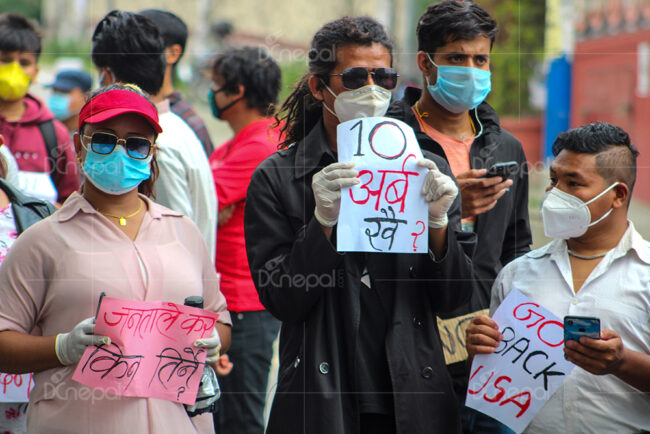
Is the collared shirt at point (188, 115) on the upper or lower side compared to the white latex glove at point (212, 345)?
upper

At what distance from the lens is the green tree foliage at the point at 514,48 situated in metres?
13.9

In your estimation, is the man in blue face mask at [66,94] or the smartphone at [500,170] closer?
the smartphone at [500,170]

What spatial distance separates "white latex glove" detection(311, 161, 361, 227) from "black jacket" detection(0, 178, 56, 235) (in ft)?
3.94

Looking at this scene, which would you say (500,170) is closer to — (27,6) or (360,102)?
(360,102)

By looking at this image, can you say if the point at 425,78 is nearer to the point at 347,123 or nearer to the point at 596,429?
the point at 347,123

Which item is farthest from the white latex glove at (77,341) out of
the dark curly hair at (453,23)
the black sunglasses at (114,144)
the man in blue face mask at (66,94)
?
the man in blue face mask at (66,94)

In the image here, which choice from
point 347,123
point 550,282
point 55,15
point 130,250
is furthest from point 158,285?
point 55,15

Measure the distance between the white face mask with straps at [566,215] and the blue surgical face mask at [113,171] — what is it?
151cm

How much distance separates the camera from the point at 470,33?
3391 millimetres

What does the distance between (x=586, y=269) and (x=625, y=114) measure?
9428mm

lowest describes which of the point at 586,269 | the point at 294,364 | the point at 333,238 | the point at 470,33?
the point at 294,364

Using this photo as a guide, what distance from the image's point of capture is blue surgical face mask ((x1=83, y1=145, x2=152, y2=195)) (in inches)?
108

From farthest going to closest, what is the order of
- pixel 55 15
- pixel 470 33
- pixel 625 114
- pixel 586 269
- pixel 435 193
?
pixel 55 15
pixel 625 114
pixel 470 33
pixel 586 269
pixel 435 193

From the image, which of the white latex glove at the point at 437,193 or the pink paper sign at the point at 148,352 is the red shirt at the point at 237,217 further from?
the white latex glove at the point at 437,193
